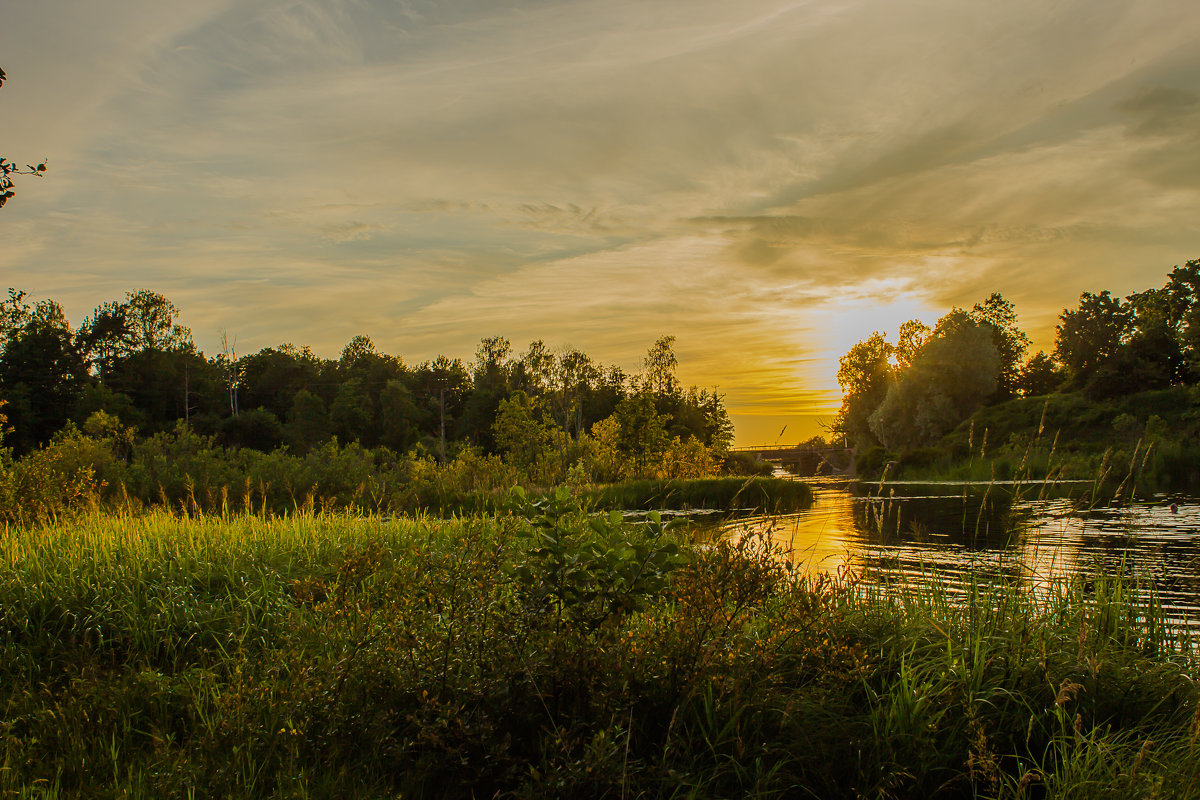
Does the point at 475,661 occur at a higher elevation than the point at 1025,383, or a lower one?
lower

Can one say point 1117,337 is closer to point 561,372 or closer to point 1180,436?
point 1180,436

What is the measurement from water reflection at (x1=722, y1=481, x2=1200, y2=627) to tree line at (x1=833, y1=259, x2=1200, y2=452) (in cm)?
2550

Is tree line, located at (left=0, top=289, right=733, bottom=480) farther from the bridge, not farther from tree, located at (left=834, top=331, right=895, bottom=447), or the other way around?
tree, located at (left=834, top=331, right=895, bottom=447)

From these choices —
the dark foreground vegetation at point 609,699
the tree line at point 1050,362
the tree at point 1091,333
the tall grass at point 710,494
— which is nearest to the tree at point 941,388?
the tree line at point 1050,362

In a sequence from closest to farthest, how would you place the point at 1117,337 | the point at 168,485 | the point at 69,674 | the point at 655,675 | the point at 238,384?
the point at 655,675 < the point at 69,674 < the point at 168,485 < the point at 1117,337 < the point at 238,384

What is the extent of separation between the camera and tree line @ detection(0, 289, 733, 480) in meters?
43.3

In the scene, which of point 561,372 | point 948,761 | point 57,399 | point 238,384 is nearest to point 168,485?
point 948,761

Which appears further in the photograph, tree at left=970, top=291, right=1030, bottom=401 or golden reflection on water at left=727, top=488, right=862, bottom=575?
tree at left=970, top=291, right=1030, bottom=401

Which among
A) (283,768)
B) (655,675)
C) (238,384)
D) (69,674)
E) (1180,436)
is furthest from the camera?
(238,384)

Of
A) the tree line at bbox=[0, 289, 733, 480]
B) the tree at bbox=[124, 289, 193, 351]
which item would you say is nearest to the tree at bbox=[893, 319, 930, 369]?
the tree line at bbox=[0, 289, 733, 480]

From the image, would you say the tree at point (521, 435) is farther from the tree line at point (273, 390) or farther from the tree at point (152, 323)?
the tree at point (152, 323)

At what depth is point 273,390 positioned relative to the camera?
5950 centimetres

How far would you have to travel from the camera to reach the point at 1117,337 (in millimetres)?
45531

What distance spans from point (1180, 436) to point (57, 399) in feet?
197
